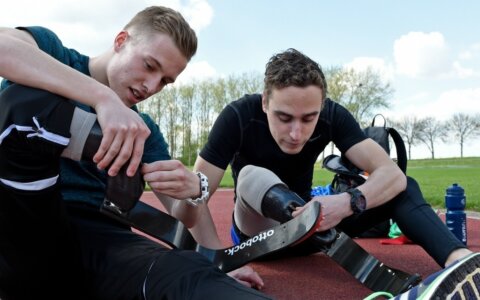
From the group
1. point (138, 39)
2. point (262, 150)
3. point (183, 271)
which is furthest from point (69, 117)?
point (262, 150)

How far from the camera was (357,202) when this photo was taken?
2336 millimetres

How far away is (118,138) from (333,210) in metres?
1.22

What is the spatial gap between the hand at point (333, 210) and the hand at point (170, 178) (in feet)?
2.30

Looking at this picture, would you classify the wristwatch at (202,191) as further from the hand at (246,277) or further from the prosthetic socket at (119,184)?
the hand at (246,277)

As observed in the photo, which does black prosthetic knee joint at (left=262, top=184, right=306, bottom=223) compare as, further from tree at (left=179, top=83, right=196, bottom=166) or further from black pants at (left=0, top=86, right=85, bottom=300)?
tree at (left=179, top=83, right=196, bottom=166)

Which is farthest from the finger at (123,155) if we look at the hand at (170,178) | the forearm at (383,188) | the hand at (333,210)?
the forearm at (383,188)

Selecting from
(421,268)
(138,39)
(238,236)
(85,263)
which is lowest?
(421,268)

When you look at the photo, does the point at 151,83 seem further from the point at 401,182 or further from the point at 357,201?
the point at 401,182

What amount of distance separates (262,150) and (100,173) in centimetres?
106

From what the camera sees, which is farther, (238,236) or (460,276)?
(238,236)

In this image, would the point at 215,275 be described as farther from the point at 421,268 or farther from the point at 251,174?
the point at 421,268

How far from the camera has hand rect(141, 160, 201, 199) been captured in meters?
1.51

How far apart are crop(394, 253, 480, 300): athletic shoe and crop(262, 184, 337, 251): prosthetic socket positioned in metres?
0.85

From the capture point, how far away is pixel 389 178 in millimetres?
2379
